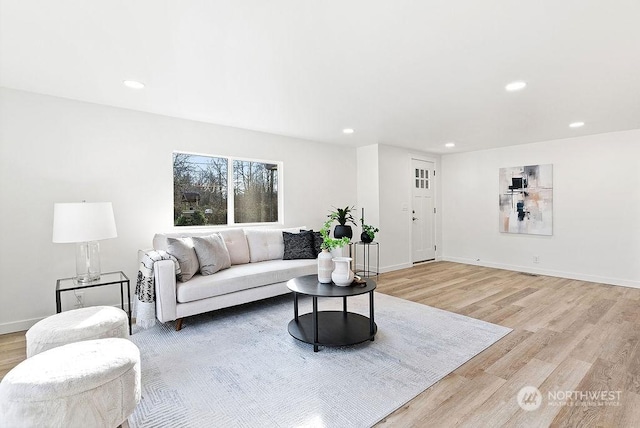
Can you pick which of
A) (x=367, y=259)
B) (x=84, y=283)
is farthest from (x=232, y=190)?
(x=367, y=259)

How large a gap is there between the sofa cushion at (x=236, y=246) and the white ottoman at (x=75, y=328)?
1.64 meters

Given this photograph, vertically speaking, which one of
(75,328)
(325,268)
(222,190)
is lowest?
(75,328)

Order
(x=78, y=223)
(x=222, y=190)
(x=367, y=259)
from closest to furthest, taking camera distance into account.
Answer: (x=78, y=223) < (x=222, y=190) < (x=367, y=259)

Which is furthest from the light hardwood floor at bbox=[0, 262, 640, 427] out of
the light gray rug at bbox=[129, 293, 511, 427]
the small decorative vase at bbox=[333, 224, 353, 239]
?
the small decorative vase at bbox=[333, 224, 353, 239]

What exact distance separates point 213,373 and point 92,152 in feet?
8.71

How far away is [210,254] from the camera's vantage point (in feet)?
10.9

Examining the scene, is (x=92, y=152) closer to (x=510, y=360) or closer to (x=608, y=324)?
(x=510, y=360)

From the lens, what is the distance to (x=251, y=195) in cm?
467

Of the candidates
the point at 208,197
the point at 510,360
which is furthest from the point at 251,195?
the point at 510,360

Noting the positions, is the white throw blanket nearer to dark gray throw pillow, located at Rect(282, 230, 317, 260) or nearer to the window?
the window

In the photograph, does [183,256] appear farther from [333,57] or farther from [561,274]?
[561,274]

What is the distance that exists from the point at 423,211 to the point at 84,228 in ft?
→ 18.1

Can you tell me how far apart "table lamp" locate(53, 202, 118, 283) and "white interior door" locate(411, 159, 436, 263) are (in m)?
4.98
